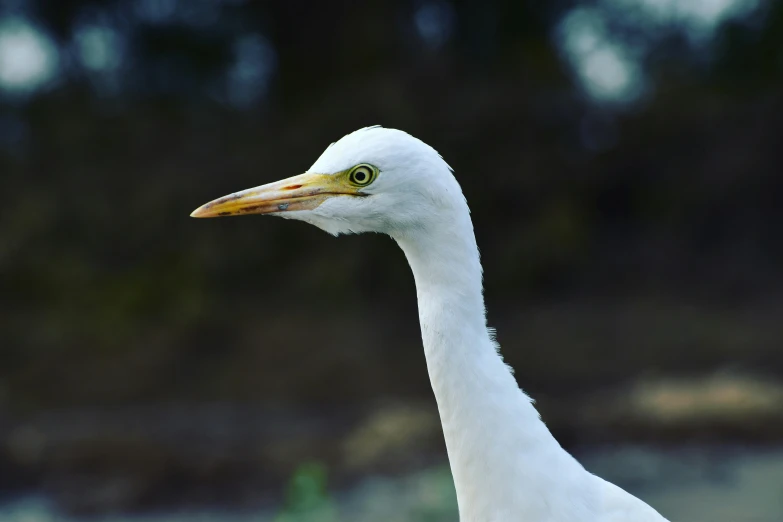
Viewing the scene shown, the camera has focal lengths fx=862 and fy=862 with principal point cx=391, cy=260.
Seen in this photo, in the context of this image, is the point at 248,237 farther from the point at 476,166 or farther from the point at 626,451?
the point at 626,451

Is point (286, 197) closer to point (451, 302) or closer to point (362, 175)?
point (362, 175)

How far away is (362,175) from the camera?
1640 millimetres

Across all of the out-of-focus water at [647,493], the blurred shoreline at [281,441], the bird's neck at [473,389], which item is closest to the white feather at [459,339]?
the bird's neck at [473,389]

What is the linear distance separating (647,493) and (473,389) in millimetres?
4894

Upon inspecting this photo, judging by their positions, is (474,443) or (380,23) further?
(380,23)

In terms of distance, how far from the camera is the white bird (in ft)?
5.30

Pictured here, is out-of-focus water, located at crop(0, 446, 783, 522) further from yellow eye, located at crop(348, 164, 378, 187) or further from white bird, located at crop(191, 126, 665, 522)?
yellow eye, located at crop(348, 164, 378, 187)

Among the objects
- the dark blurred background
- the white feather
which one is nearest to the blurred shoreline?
the dark blurred background

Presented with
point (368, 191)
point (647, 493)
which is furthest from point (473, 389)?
point (647, 493)

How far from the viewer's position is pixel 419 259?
1657 mm

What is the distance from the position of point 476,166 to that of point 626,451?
3.26 metres

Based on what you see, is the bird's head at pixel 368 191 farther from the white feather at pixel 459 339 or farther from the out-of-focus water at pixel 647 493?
the out-of-focus water at pixel 647 493

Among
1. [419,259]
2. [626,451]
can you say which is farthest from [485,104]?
[419,259]

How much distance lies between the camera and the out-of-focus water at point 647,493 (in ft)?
18.9
